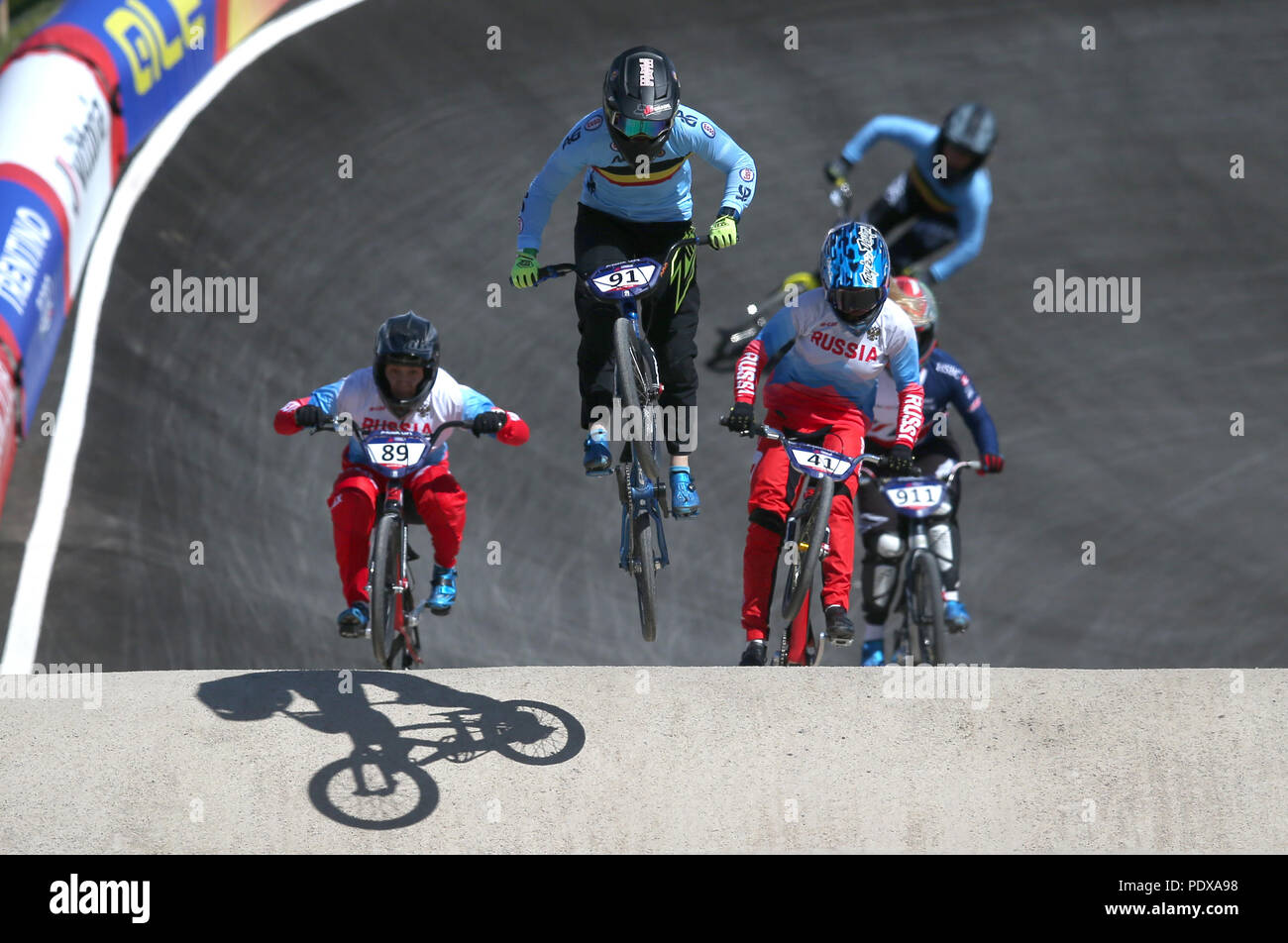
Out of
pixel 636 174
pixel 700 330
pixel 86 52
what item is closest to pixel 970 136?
pixel 700 330

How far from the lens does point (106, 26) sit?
14289mm

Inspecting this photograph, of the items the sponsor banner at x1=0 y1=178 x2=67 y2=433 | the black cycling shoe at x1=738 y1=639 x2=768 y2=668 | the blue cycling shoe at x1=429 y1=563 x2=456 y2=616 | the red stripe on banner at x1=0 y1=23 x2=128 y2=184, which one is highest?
the red stripe on banner at x1=0 y1=23 x2=128 y2=184

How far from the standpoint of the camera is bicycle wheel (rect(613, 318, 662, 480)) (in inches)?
331

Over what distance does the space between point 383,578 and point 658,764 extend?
1510 mm

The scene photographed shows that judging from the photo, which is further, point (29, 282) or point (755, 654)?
point (29, 282)

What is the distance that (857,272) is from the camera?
858cm

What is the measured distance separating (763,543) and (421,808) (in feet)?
7.42

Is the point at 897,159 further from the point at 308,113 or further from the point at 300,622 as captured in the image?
the point at 300,622

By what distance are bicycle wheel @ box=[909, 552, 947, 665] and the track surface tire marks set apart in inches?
109

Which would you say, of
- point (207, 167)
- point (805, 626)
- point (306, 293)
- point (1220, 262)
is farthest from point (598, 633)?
point (1220, 262)

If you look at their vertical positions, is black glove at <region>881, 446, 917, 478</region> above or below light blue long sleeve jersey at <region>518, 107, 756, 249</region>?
below

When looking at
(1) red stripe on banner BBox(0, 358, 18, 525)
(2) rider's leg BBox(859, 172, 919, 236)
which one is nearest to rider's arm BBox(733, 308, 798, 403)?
(1) red stripe on banner BBox(0, 358, 18, 525)

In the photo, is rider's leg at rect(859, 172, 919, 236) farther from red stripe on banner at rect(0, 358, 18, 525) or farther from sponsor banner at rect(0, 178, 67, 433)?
red stripe on banner at rect(0, 358, 18, 525)

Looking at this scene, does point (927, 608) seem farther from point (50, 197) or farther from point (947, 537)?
point (50, 197)
